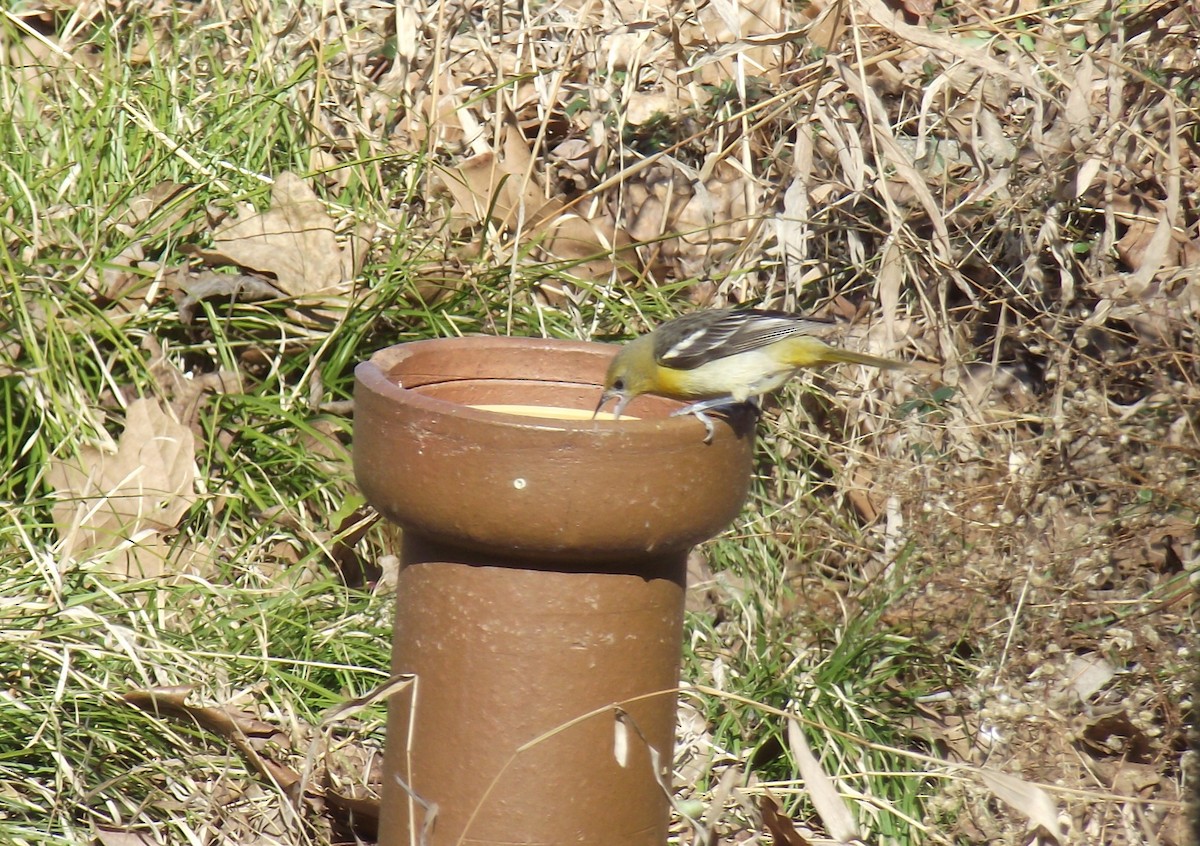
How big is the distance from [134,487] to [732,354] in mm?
1675

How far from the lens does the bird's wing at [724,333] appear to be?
11.0ft

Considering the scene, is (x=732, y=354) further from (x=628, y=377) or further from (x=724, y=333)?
(x=628, y=377)

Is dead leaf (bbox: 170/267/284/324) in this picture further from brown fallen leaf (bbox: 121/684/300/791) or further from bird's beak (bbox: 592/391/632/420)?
bird's beak (bbox: 592/391/632/420)

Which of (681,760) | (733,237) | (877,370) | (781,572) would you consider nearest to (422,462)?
(681,760)

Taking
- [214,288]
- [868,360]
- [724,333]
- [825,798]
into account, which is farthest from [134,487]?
[825,798]

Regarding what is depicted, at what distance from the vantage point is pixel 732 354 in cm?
333

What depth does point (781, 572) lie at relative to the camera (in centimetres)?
387

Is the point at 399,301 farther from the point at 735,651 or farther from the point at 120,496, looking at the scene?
the point at 735,651

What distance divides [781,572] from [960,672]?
0.54m

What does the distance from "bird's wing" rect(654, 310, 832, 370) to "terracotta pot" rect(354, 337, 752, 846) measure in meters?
0.73

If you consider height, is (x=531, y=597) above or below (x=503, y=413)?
below

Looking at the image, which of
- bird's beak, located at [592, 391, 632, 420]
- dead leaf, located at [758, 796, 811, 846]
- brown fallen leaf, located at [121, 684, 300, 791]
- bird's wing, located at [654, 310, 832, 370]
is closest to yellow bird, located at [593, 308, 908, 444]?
bird's wing, located at [654, 310, 832, 370]

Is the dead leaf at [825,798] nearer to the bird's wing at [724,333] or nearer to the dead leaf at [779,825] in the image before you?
the dead leaf at [779,825]

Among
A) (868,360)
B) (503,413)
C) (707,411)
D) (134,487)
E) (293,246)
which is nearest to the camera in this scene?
(503,413)
